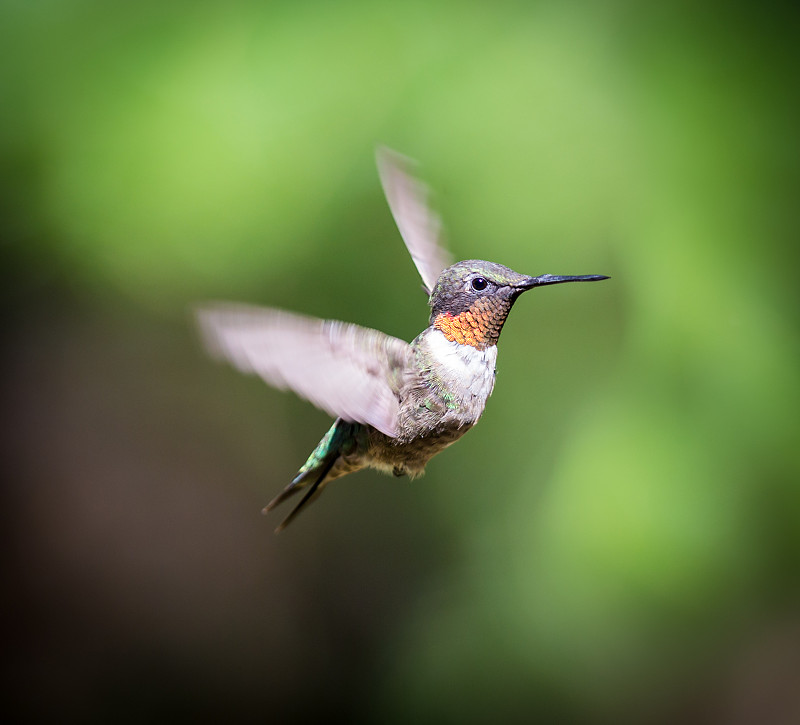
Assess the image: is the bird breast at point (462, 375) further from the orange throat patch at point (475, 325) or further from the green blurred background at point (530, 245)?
the green blurred background at point (530, 245)

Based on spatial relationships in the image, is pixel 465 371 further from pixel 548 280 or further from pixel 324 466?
pixel 324 466

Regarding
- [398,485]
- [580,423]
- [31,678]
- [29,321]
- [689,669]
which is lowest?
[31,678]

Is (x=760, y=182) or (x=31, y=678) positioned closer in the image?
(x=760, y=182)

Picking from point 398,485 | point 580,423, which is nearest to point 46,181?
point 398,485

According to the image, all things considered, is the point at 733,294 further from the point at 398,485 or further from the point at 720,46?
the point at 398,485

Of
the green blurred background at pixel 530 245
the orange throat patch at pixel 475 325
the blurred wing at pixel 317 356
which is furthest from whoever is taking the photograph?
the green blurred background at pixel 530 245

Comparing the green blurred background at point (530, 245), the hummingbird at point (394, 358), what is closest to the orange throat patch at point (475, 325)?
the hummingbird at point (394, 358)

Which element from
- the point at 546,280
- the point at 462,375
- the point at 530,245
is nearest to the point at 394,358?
the point at 462,375
